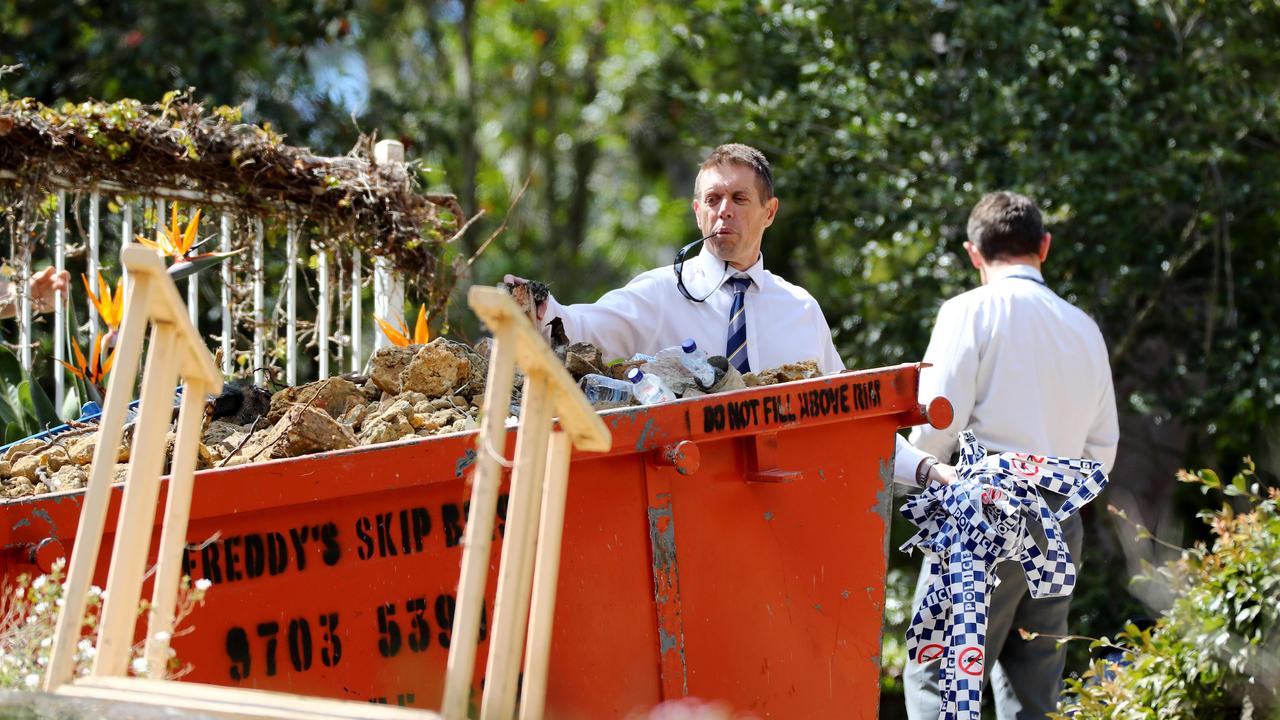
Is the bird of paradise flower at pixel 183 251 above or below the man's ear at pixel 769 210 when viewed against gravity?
below

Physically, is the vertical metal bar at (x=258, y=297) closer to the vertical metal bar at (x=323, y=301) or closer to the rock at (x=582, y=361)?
the vertical metal bar at (x=323, y=301)

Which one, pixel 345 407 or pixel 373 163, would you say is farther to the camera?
pixel 373 163

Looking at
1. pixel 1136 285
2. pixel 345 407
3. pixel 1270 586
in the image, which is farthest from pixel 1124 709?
pixel 1136 285

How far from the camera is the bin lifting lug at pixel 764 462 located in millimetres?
3127

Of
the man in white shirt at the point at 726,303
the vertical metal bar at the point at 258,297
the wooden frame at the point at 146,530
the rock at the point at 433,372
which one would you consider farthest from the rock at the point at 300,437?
the vertical metal bar at the point at 258,297

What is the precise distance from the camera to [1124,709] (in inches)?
138

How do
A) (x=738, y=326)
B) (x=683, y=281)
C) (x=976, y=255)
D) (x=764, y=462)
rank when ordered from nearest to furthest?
(x=764, y=462)
(x=738, y=326)
(x=683, y=281)
(x=976, y=255)

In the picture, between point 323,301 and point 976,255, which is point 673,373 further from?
point 323,301

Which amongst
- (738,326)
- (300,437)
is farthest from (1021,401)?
(300,437)

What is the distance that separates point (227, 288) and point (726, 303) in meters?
2.06

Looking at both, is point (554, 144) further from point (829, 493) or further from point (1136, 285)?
point (829, 493)

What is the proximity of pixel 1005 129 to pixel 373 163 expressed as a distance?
325 centimetres

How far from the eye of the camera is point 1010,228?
4.54 meters

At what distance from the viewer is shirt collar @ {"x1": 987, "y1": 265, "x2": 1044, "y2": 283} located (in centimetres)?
450
